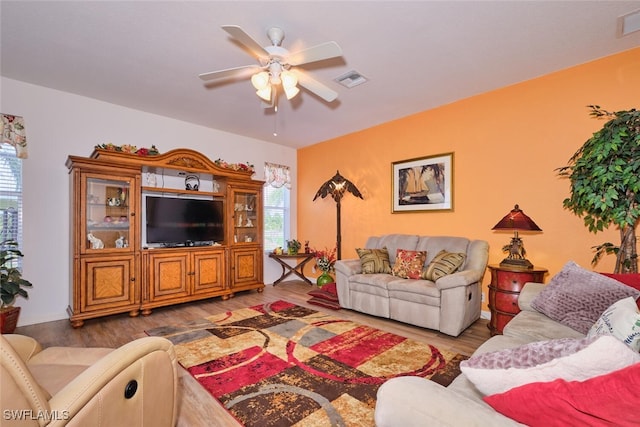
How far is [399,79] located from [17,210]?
4509 millimetres

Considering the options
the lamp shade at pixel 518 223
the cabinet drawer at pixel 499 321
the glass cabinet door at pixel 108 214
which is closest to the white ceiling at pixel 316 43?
the glass cabinet door at pixel 108 214

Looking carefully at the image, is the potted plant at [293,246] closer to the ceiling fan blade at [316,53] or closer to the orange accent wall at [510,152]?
the orange accent wall at [510,152]

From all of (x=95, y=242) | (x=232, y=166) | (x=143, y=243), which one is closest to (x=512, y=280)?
(x=232, y=166)

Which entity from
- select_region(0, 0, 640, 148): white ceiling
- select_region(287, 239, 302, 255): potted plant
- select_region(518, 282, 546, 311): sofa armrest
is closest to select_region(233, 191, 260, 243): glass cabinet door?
select_region(287, 239, 302, 255): potted plant

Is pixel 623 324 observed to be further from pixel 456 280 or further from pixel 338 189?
pixel 338 189

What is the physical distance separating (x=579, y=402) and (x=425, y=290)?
95.3 inches

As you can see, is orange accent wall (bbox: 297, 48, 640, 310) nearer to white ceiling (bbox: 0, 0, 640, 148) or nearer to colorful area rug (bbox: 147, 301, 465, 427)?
white ceiling (bbox: 0, 0, 640, 148)

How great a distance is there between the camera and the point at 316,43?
2531 mm

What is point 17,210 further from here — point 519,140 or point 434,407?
point 519,140

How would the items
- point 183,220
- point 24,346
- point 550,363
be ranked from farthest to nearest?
point 183,220, point 24,346, point 550,363

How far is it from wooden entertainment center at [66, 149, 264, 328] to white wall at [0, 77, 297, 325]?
27cm

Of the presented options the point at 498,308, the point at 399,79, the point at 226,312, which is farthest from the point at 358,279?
the point at 399,79

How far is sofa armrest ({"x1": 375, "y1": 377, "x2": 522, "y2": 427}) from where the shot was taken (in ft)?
2.62

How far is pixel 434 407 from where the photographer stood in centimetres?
84
